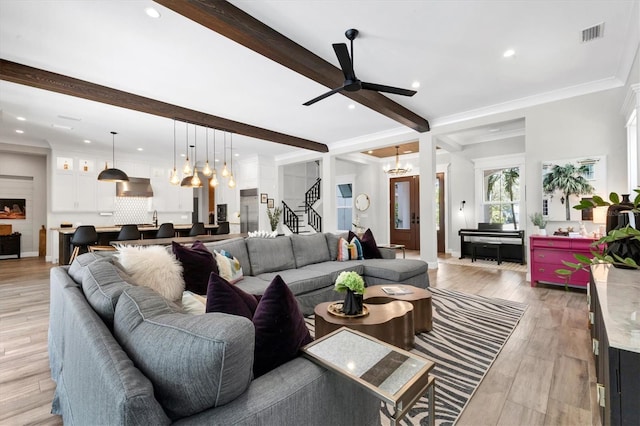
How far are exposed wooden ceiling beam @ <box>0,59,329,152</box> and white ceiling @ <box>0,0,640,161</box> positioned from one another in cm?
12

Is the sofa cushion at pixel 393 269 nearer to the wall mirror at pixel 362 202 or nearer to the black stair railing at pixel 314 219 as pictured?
the wall mirror at pixel 362 202

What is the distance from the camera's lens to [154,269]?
2182 mm

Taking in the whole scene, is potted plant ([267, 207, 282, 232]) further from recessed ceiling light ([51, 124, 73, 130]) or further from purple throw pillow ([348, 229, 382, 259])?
recessed ceiling light ([51, 124, 73, 130])

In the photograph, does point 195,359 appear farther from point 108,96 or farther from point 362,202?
point 362,202

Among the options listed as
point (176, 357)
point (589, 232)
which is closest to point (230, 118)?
point (176, 357)

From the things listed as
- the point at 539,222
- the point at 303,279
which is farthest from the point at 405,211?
the point at 303,279

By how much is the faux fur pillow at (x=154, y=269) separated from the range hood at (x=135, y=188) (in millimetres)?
7149

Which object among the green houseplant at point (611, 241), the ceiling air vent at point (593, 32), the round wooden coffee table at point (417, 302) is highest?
the ceiling air vent at point (593, 32)

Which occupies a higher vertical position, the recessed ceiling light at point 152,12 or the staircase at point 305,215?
the recessed ceiling light at point 152,12

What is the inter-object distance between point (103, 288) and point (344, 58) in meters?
2.75

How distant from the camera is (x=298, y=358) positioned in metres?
1.13

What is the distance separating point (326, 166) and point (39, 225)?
26.5 ft

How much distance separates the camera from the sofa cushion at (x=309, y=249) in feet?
12.8

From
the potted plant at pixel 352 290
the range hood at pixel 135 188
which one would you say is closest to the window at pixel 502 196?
the potted plant at pixel 352 290
